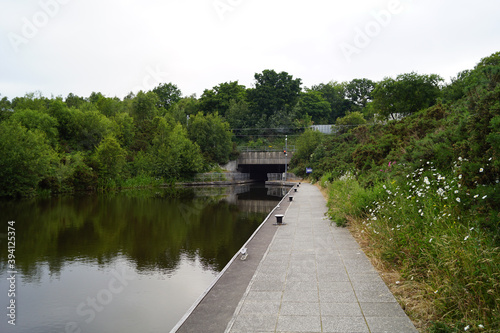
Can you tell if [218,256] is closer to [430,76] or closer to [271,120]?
[430,76]

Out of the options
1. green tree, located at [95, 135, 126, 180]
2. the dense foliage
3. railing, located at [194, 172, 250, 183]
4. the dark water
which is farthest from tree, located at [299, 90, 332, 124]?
the dense foliage

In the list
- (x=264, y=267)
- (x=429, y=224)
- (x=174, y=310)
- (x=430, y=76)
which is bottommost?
(x=174, y=310)

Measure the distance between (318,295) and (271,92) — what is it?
200 feet

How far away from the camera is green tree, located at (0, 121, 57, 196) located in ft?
89.4

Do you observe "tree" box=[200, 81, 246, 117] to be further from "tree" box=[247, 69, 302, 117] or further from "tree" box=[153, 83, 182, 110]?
"tree" box=[153, 83, 182, 110]

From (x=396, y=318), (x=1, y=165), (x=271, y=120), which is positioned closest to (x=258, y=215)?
(x=396, y=318)

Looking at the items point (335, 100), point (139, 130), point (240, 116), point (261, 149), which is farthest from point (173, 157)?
point (335, 100)

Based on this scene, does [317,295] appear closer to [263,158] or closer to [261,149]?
[263,158]

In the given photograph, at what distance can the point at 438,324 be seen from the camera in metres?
3.93

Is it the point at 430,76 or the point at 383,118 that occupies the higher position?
the point at 430,76

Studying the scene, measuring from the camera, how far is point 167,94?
260ft

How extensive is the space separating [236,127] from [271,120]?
6.24 m

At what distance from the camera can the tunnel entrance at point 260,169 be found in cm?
5717

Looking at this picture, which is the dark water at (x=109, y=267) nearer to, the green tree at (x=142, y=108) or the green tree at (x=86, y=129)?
the green tree at (x=86, y=129)
